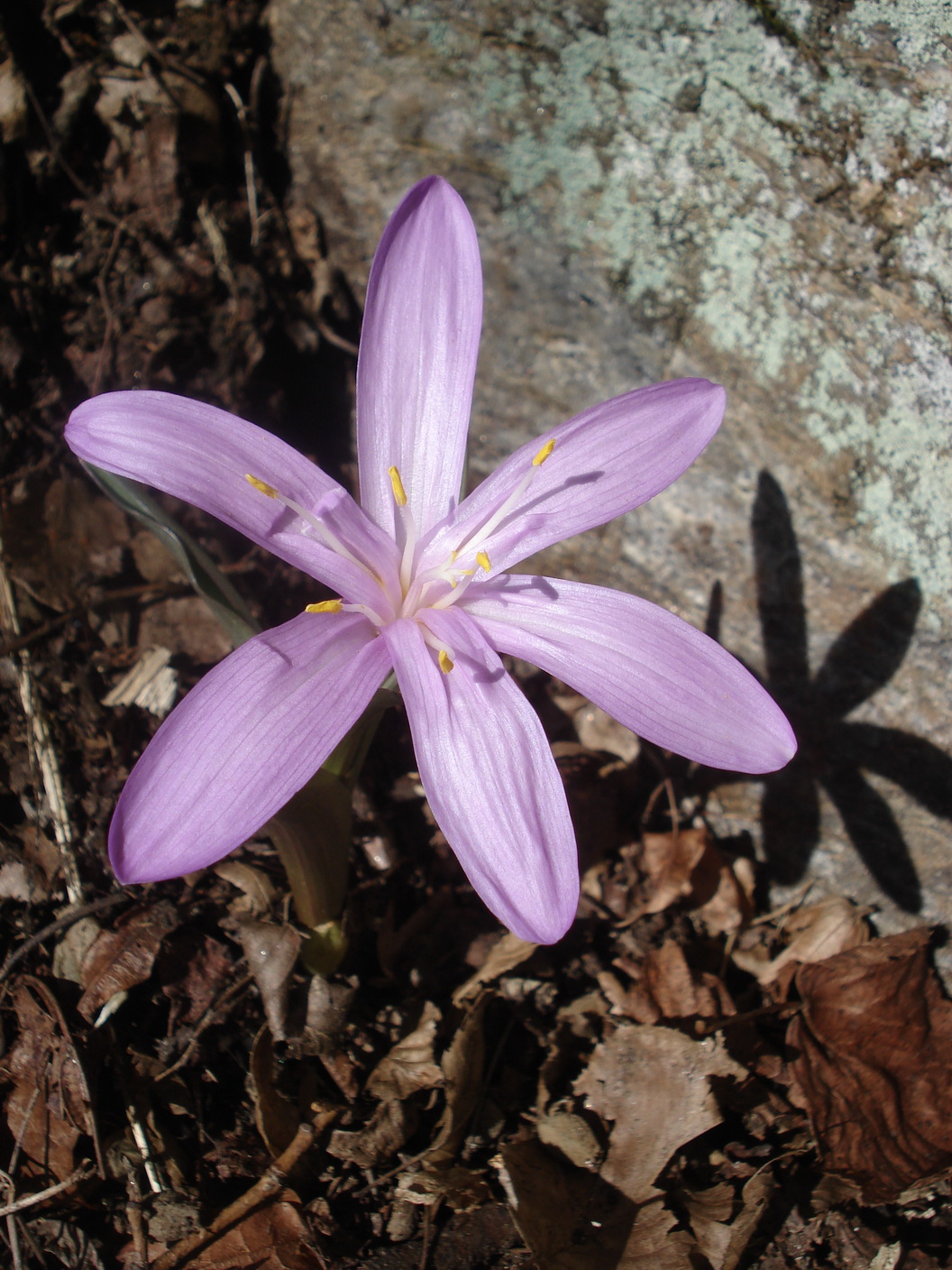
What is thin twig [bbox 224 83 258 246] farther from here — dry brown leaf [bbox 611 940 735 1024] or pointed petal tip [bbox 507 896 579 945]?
dry brown leaf [bbox 611 940 735 1024]

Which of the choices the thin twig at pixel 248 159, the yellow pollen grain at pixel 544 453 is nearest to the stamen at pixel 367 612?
the yellow pollen grain at pixel 544 453

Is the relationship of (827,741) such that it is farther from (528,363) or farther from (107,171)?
(107,171)

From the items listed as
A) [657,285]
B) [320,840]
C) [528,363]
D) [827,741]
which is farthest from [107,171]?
[827,741]

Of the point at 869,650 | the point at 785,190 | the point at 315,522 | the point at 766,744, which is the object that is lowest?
the point at 869,650

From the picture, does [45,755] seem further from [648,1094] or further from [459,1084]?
[648,1094]

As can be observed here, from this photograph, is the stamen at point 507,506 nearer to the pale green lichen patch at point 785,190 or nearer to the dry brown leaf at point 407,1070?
the pale green lichen patch at point 785,190

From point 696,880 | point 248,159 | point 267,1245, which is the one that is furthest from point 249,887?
point 248,159
